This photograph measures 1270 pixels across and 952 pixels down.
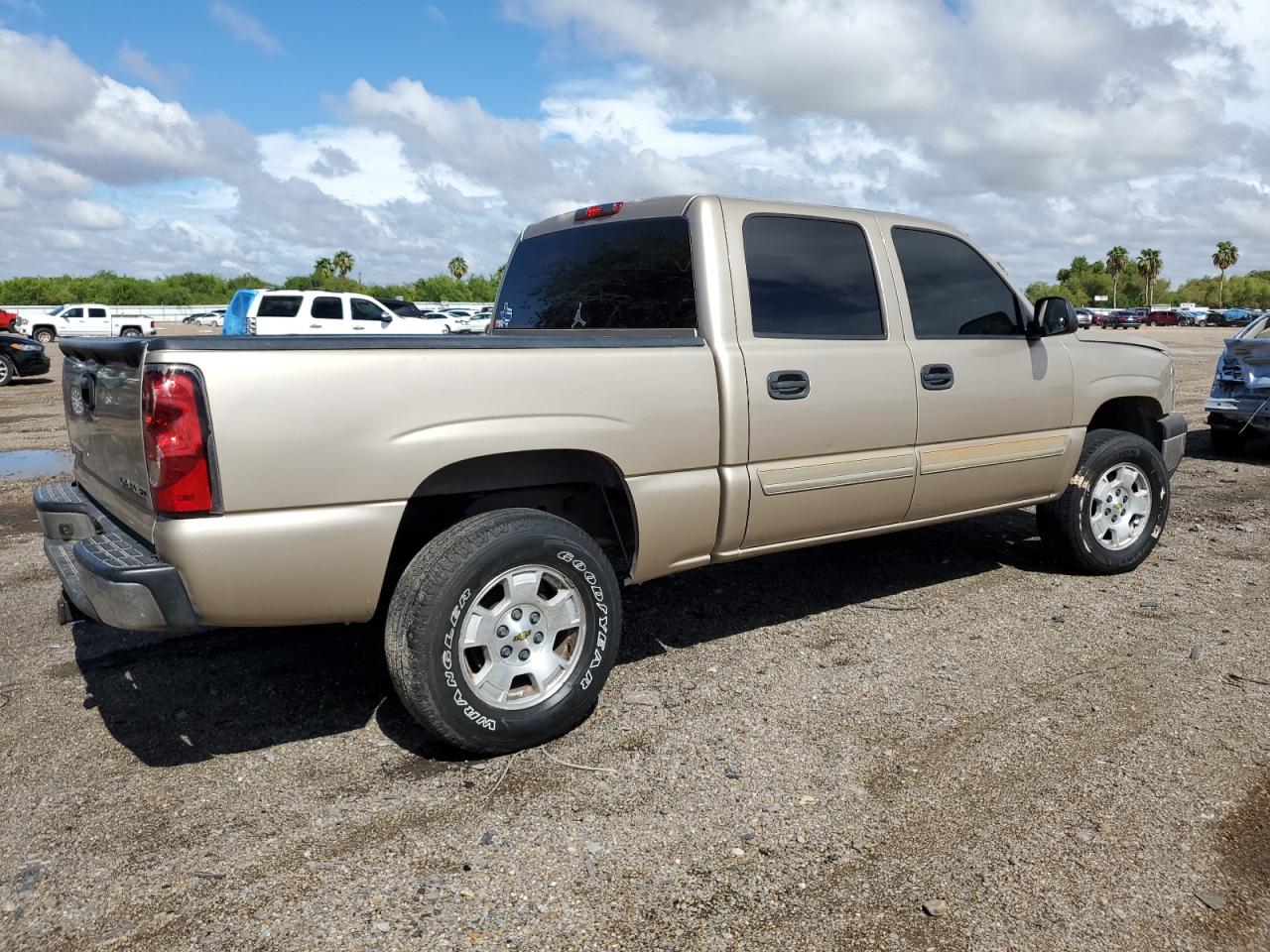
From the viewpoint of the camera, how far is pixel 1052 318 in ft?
16.0

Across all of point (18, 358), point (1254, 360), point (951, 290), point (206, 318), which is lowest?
point (18, 358)

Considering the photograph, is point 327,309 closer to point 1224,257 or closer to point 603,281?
point 603,281

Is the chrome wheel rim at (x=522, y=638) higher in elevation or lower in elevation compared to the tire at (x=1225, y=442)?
lower

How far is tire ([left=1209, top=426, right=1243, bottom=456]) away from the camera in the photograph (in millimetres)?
9977

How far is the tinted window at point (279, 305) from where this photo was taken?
21.1m

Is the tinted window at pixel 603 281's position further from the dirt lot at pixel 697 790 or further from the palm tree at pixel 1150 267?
the palm tree at pixel 1150 267

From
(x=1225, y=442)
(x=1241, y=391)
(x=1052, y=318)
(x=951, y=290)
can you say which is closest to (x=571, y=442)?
(x=951, y=290)

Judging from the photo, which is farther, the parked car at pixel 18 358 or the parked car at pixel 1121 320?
the parked car at pixel 1121 320

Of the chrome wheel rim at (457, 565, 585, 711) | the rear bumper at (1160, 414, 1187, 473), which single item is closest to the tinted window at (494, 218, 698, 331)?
the chrome wheel rim at (457, 565, 585, 711)

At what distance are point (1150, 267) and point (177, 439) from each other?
121 meters

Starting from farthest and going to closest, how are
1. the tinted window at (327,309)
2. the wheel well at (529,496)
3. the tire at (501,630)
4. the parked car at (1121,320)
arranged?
the parked car at (1121,320)
the tinted window at (327,309)
the wheel well at (529,496)
the tire at (501,630)

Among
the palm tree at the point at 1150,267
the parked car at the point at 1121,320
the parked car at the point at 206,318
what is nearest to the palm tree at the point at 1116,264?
the palm tree at the point at 1150,267

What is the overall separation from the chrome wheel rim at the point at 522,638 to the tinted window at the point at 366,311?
65.0ft

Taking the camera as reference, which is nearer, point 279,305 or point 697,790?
point 697,790
